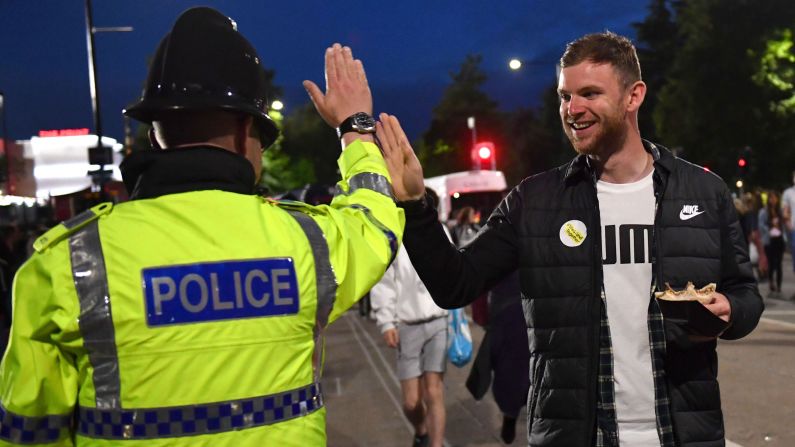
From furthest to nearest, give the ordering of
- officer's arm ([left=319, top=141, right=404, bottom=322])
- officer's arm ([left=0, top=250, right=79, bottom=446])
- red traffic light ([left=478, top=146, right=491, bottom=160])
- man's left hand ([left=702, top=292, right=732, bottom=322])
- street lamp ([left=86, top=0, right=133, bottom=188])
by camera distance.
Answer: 1. red traffic light ([left=478, top=146, right=491, bottom=160])
2. street lamp ([left=86, top=0, right=133, bottom=188])
3. man's left hand ([left=702, top=292, right=732, bottom=322])
4. officer's arm ([left=319, top=141, right=404, bottom=322])
5. officer's arm ([left=0, top=250, right=79, bottom=446])

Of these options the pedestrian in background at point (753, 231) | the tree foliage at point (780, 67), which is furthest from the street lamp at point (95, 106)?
the tree foliage at point (780, 67)

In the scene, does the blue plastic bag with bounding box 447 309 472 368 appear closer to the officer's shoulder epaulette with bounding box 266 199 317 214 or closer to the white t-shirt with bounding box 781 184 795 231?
the officer's shoulder epaulette with bounding box 266 199 317 214

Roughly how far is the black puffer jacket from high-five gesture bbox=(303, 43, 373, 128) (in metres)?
0.45

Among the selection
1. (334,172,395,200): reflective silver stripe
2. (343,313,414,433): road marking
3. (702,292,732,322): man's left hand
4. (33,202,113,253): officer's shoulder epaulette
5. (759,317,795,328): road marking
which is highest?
(334,172,395,200): reflective silver stripe

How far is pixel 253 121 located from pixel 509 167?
72.2m

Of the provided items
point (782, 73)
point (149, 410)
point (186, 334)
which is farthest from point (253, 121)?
point (782, 73)

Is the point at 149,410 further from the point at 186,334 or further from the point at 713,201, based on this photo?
the point at 713,201

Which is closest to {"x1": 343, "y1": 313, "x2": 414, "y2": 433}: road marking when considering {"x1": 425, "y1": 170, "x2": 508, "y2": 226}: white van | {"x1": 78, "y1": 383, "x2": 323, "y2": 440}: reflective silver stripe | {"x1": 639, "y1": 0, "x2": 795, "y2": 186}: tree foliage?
{"x1": 78, "y1": 383, "x2": 323, "y2": 440}: reflective silver stripe

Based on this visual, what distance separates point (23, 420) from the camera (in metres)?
1.87

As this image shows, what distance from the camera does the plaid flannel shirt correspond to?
2.79 metres

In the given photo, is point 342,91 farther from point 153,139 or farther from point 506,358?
point 506,358

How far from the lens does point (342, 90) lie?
2420mm

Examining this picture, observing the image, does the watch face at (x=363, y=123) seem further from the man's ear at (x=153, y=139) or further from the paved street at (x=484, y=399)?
the paved street at (x=484, y=399)

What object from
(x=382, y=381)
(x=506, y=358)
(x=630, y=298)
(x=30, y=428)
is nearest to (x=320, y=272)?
(x=30, y=428)
